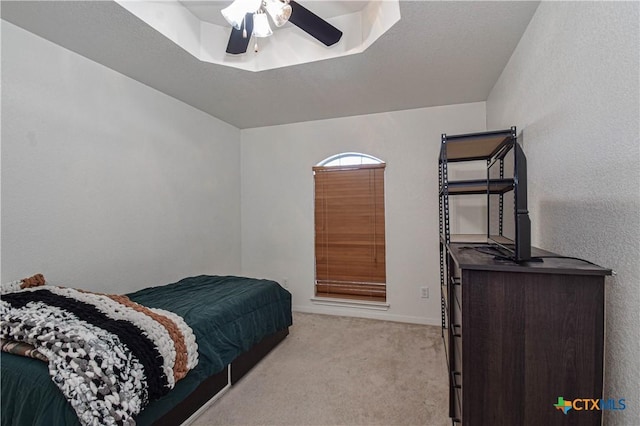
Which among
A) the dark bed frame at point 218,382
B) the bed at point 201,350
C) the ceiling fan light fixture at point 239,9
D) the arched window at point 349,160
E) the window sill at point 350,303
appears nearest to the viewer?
the bed at point 201,350

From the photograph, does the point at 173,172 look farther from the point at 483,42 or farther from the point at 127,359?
the point at 483,42

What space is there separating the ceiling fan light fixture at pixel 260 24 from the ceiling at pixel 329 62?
546 mm

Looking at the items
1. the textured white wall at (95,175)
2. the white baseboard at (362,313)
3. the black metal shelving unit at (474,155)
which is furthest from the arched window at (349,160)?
the white baseboard at (362,313)

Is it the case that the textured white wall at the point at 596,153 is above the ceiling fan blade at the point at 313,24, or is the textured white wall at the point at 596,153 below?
below

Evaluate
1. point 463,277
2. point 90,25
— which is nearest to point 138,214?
point 90,25

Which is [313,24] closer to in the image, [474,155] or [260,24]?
[260,24]

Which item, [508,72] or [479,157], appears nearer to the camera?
[508,72]

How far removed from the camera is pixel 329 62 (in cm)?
236

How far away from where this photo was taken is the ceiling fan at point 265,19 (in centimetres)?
160

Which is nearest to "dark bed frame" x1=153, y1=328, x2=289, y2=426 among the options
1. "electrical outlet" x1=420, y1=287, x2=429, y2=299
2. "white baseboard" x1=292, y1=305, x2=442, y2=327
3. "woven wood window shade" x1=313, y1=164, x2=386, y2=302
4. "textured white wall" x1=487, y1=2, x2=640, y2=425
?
"white baseboard" x1=292, y1=305, x2=442, y2=327

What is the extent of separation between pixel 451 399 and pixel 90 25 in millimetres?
3223

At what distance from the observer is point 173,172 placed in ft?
10.1

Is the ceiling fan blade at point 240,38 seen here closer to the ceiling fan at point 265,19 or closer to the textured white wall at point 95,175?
the ceiling fan at point 265,19

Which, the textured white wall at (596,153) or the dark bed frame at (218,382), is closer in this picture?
the textured white wall at (596,153)
